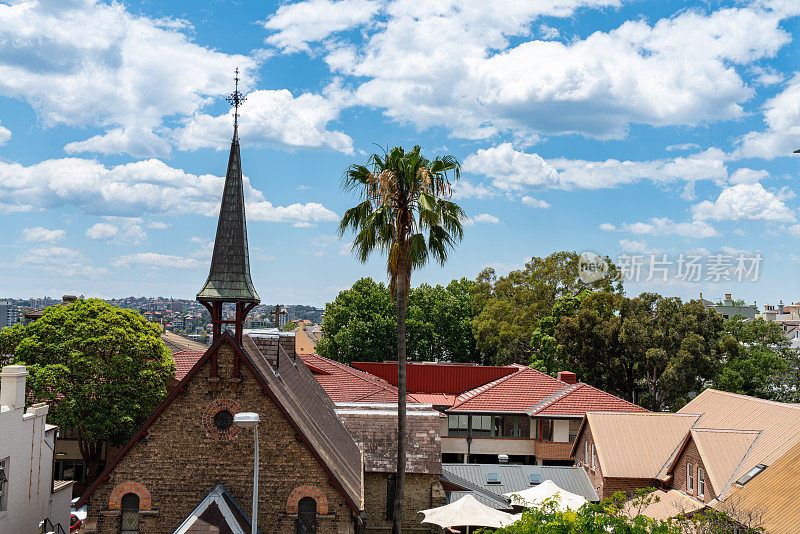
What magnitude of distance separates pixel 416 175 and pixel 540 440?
25688mm

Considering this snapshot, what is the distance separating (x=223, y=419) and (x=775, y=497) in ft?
56.5

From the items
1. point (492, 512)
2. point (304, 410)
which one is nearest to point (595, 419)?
point (492, 512)

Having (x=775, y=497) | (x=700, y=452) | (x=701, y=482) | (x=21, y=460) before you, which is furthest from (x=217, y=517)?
(x=701, y=482)

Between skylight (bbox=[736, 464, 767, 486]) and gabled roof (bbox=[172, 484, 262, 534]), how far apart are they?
17.2 m

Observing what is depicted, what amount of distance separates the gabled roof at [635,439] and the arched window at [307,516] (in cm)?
1766

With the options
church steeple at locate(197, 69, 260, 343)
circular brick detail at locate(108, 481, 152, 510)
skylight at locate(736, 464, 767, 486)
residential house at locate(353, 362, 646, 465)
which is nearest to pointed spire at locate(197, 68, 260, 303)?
church steeple at locate(197, 69, 260, 343)

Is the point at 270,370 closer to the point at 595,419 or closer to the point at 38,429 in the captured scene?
the point at 38,429

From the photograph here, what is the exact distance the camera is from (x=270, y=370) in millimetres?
21703

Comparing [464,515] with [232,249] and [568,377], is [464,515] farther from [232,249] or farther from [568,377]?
[568,377]

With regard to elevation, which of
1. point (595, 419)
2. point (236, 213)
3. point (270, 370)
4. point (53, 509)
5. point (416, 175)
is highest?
point (416, 175)

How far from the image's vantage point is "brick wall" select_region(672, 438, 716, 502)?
86.5ft

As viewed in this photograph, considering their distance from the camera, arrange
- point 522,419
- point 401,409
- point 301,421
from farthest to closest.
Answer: point 522,419 → point 401,409 → point 301,421

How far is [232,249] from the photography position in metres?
20.1

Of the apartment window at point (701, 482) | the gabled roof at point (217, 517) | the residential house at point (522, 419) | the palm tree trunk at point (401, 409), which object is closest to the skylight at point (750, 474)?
the apartment window at point (701, 482)
